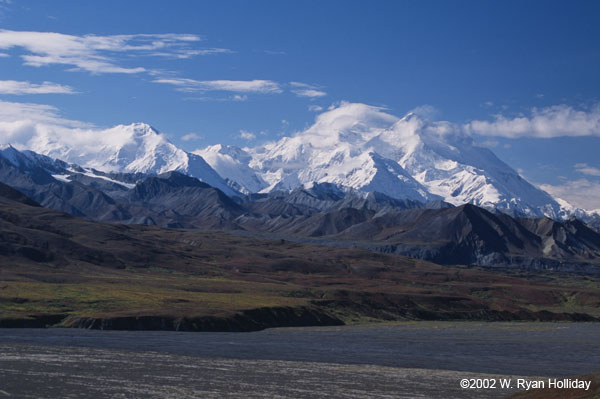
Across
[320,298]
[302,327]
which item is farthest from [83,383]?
[320,298]

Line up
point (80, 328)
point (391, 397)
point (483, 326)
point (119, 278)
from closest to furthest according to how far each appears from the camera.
Answer: point (391, 397), point (80, 328), point (483, 326), point (119, 278)

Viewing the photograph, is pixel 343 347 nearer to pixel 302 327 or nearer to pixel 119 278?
pixel 302 327

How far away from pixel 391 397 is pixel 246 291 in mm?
122064

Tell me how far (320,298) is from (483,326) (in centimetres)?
4018

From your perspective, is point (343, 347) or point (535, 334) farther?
point (535, 334)

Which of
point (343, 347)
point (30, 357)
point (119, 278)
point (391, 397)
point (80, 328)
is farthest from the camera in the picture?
point (119, 278)

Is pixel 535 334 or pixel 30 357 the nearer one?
pixel 30 357

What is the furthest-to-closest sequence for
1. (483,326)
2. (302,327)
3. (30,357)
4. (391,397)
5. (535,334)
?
1. (483,326)
2. (302,327)
3. (535,334)
4. (30,357)
5. (391,397)

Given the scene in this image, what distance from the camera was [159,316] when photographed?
123500 mm

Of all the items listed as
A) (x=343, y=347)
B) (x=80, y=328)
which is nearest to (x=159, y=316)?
(x=80, y=328)

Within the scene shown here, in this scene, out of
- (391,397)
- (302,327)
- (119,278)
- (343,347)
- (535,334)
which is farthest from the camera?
(119,278)

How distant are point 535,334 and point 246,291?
239 ft

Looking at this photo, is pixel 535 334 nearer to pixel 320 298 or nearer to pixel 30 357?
pixel 320 298

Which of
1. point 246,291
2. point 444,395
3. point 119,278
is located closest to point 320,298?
point 246,291
